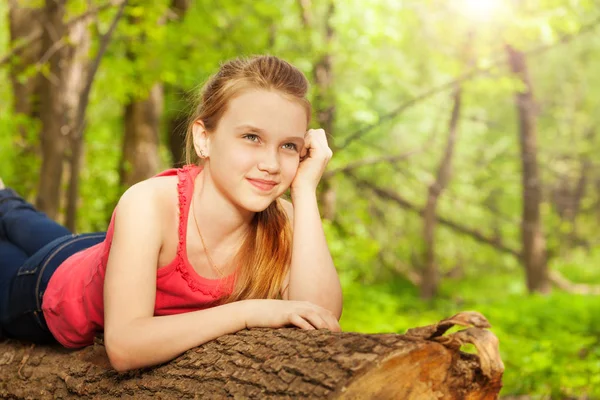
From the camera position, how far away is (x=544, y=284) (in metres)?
12.5

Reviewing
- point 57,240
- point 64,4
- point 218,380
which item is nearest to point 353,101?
point 64,4

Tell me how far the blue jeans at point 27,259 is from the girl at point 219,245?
12 centimetres

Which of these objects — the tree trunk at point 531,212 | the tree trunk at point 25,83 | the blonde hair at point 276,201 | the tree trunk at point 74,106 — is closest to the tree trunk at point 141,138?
the tree trunk at point 25,83

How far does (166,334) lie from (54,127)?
366 cm

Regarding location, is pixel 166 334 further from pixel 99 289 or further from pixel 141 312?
pixel 99 289

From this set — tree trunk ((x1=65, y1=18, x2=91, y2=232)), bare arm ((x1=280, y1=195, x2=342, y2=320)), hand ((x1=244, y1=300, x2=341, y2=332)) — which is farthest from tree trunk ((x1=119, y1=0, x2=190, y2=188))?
hand ((x1=244, y1=300, x2=341, y2=332))

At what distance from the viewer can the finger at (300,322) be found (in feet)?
6.14

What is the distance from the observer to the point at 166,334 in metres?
1.90

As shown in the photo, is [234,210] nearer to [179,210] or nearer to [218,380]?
[179,210]

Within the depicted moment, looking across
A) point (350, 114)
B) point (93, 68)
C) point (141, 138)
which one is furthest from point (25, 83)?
point (350, 114)

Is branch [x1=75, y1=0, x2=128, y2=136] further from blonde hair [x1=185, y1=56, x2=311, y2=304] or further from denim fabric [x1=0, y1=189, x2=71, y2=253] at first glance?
blonde hair [x1=185, y1=56, x2=311, y2=304]

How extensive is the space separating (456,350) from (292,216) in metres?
1.09

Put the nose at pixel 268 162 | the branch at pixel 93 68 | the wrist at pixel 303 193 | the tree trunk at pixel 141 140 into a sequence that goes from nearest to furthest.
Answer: the nose at pixel 268 162 → the wrist at pixel 303 193 → the branch at pixel 93 68 → the tree trunk at pixel 141 140

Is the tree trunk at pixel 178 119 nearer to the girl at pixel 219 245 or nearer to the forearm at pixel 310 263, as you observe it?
the girl at pixel 219 245
